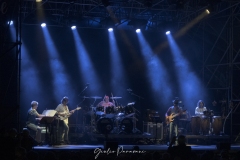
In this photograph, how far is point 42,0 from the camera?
67.1 ft

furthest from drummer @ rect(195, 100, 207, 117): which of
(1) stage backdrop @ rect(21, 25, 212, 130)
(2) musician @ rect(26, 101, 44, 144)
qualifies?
(2) musician @ rect(26, 101, 44, 144)

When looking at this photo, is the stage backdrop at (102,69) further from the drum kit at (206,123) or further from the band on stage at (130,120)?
the drum kit at (206,123)

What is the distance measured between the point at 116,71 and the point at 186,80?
3588 mm

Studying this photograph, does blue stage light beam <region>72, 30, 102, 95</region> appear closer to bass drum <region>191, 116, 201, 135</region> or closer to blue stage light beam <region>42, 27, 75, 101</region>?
blue stage light beam <region>42, 27, 75, 101</region>

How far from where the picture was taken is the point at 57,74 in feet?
73.7

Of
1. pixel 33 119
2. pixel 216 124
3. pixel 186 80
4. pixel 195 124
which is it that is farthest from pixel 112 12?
pixel 216 124

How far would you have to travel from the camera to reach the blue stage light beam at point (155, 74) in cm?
2372

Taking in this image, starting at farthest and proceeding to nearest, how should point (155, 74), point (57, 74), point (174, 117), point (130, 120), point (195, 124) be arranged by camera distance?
point (155, 74) → point (57, 74) → point (195, 124) → point (130, 120) → point (174, 117)

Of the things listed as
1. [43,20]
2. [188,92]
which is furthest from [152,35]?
[43,20]

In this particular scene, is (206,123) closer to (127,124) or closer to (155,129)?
(155,129)

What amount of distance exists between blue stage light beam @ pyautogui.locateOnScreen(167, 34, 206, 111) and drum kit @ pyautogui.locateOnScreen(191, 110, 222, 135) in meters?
3.02

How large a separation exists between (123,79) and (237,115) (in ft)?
18.7

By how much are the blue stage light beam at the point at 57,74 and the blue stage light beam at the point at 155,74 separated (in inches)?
161

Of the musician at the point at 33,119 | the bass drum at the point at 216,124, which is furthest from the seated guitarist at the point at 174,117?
the musician at the point at 33,119
